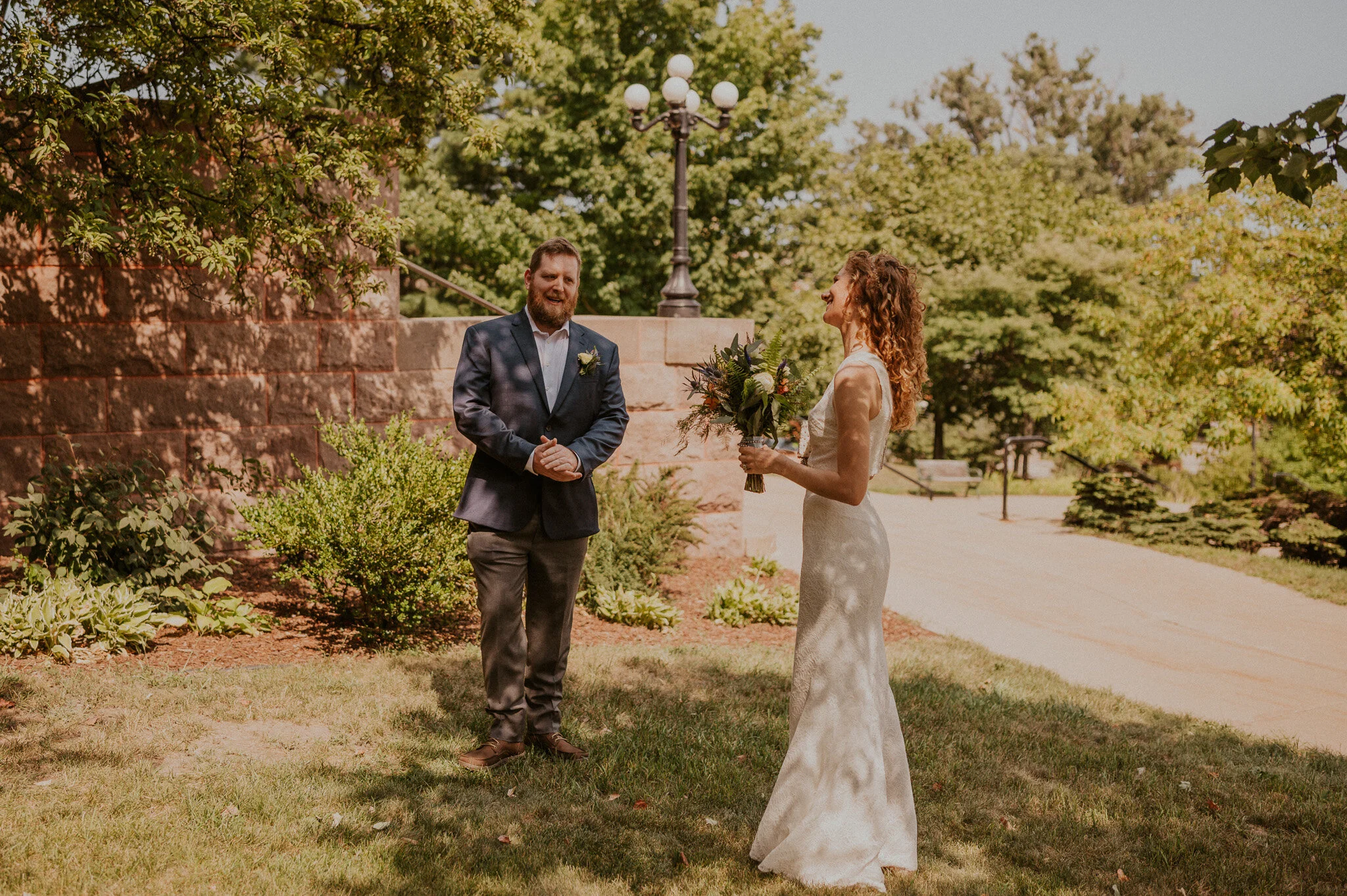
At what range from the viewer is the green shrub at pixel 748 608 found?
786 centimetres

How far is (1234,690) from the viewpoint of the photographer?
698 cm

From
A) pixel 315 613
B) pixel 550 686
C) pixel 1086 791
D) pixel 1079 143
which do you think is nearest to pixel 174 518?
pixel 315 613

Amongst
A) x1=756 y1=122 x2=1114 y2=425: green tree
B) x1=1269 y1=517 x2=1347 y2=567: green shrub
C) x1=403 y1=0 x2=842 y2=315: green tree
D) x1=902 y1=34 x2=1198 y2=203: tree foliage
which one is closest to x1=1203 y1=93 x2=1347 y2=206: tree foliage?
x1=1269 y1=517 x2=1347 y2=567: green shrub

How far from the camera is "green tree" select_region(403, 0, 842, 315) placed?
20.9 meters

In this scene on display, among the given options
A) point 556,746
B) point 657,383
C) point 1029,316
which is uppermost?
point 1029,316

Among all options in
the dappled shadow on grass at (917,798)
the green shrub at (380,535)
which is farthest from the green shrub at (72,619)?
the dappled shadow on grass at (917,798)

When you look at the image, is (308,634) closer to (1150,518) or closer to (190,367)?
(190,367)

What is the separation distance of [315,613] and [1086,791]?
495cm

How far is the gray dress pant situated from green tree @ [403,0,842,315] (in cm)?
1629

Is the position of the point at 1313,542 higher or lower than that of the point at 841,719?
lower

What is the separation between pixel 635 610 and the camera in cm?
757

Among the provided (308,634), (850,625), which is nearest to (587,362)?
(850,625)

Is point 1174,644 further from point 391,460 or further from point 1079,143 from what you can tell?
point 1079,143

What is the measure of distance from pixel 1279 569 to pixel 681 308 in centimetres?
708
